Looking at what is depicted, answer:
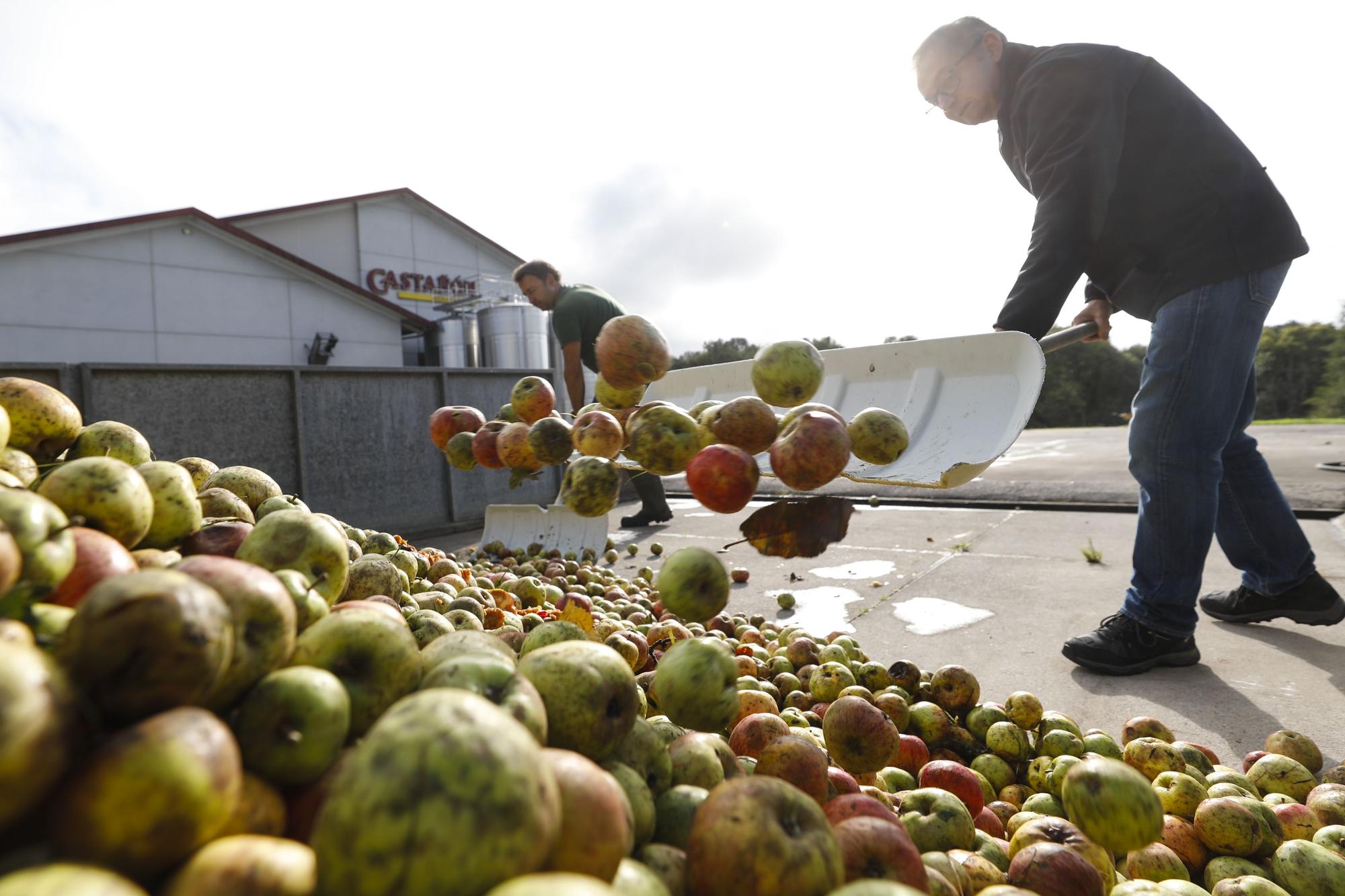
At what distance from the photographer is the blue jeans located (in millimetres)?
3199

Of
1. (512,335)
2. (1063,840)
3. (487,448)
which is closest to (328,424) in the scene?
(487,448)

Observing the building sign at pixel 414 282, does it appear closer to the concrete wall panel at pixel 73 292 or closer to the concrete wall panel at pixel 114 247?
the concrete wall panel at pixel 114 247

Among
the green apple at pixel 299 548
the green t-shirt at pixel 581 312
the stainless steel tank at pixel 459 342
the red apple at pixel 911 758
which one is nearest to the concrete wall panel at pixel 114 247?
the stainless steel tank at pixel 459 342

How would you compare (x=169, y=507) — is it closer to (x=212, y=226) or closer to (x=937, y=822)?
(x=937, y=822)

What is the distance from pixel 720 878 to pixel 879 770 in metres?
1.34

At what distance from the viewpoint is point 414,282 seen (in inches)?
774

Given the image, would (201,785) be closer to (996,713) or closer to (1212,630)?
(996,713)

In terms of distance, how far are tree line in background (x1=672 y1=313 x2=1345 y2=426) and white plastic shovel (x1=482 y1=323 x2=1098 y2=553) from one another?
62.3 meters

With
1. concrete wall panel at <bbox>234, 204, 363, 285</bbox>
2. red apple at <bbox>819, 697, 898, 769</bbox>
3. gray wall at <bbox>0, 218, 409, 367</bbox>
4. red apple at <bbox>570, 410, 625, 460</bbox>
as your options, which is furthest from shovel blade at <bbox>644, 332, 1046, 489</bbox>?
concrete wall panel at <bbox>234, 204, 363, 285</bbox>

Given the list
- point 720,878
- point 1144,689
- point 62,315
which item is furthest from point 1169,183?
point 62,315

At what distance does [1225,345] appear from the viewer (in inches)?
126

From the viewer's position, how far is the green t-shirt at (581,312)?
14.6 feet

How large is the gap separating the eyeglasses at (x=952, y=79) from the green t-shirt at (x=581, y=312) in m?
2.23

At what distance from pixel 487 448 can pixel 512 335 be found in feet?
45.0
